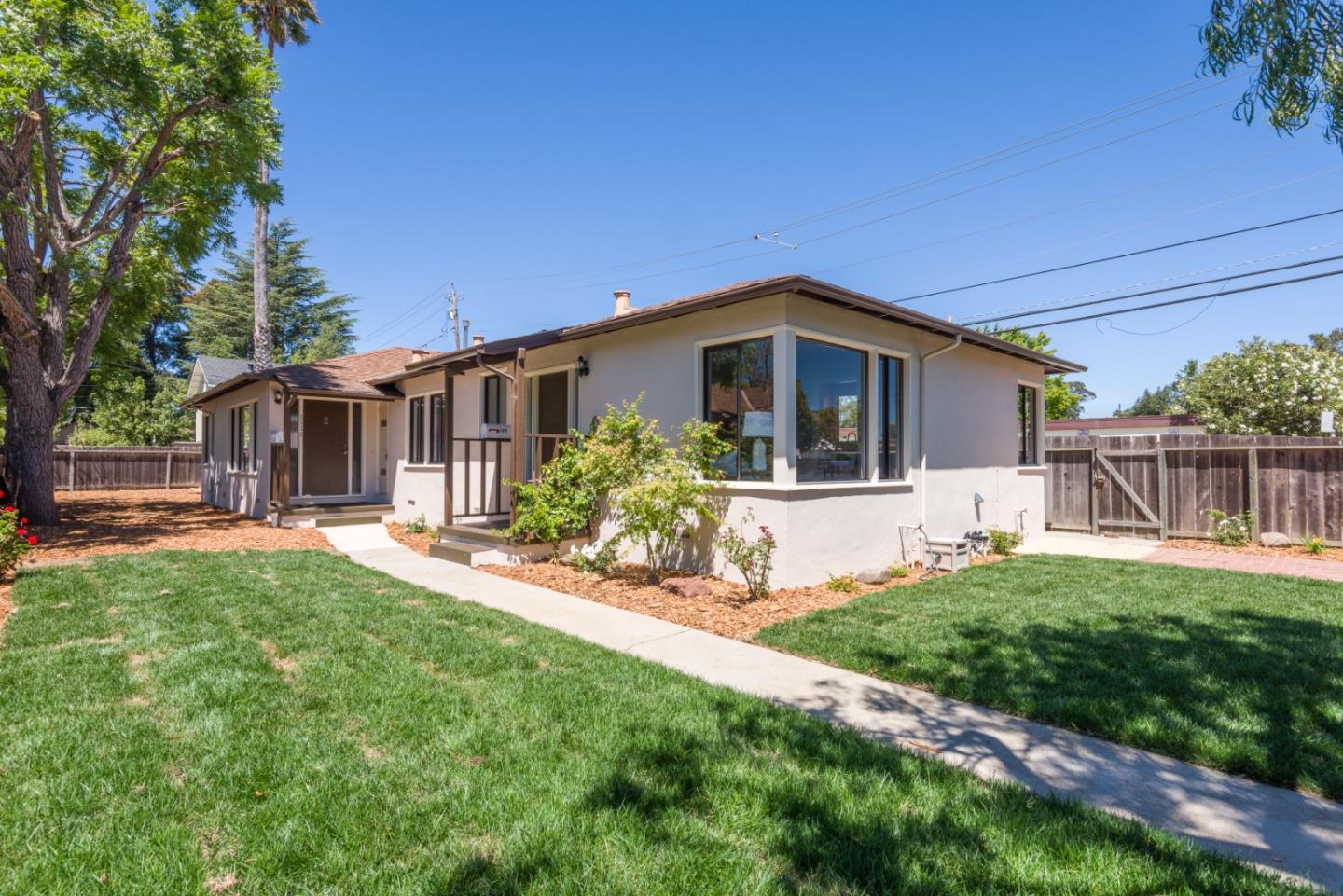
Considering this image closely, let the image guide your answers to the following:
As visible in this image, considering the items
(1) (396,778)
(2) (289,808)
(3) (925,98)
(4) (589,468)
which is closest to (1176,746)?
(1) (396,778)

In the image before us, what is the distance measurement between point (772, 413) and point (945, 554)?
3.32 meters

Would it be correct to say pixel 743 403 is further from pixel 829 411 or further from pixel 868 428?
pixel 868 428

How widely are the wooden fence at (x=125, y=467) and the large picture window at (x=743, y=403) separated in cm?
2362

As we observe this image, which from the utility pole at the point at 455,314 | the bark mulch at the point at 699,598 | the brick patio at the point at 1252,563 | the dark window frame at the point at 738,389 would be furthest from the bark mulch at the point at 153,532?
the utility pole at the point at 455,314

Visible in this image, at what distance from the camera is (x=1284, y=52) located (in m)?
3.21

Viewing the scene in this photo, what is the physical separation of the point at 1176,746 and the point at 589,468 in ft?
19.2

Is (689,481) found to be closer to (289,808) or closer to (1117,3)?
(289,808)

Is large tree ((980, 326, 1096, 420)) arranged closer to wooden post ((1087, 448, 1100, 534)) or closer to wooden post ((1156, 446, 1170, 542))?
wooden post ((1087, 448, 1100, 534))

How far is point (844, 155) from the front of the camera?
14727 mm

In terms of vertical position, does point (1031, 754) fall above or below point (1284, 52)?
below

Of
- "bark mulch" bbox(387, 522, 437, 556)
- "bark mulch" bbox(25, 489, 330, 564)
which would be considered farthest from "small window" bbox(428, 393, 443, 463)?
"bark mulch" bbox(25, 489, 330, 564)

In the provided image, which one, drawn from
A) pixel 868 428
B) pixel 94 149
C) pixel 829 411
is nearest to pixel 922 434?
pixel 868 428

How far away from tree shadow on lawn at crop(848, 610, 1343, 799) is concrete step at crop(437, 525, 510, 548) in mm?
5314

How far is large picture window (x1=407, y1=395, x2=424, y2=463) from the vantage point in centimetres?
1315
